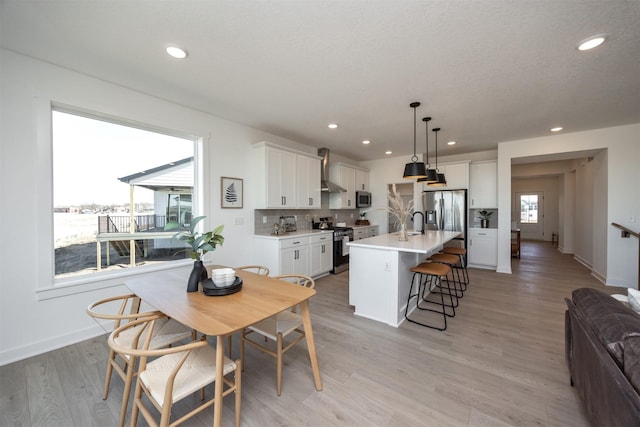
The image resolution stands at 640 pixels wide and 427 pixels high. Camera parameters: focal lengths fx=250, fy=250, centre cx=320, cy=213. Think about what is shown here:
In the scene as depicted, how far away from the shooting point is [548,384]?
185cm

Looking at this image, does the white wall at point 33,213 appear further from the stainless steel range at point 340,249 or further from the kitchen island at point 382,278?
the stainless steel range at point 340,249

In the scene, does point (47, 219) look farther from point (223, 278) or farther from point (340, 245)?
point (340, 245)

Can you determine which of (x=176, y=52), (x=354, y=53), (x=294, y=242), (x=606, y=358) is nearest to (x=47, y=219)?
(x=176, y=52)

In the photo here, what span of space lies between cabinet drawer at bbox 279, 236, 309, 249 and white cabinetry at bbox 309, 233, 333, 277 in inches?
6.3

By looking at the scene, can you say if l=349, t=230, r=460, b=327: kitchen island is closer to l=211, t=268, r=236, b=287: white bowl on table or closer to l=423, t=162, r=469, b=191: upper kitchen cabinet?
l=211, t=268, r=236, b=287: white bowl on table

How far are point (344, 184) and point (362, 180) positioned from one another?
875mm

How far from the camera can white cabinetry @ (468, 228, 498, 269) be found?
5234mm

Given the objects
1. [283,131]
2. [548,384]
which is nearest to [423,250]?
[548,384]

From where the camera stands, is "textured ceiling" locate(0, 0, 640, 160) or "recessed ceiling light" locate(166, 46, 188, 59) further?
"recessed ceiling light" locate(166, 46, 188, 59)

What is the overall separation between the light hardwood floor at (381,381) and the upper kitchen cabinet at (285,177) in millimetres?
2117

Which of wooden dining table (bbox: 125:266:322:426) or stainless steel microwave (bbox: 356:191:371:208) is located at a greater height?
stainless steel microwave (bbox: 356:191:371:208)

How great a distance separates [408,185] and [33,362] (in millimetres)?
6609

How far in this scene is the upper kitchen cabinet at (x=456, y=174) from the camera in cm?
539

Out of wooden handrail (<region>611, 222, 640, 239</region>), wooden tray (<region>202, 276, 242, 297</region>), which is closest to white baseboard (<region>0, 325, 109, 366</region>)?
wooden tray (<region>202, 276, 242, 297</region>)
